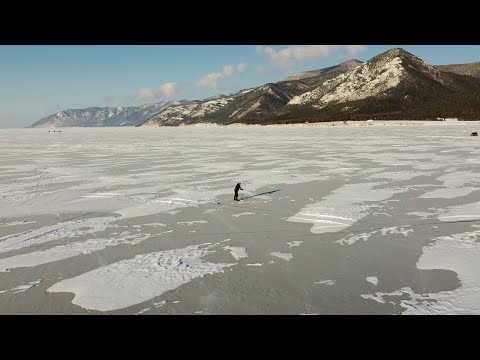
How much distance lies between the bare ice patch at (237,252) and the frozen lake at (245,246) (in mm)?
46

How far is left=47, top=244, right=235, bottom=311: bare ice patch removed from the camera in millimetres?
6055

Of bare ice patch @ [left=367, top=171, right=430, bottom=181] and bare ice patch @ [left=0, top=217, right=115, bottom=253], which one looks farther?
bare ice patch @ [left=367, top=171, right=430, bottom=181]

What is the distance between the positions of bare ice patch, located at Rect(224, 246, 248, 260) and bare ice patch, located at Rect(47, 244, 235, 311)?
0.46m

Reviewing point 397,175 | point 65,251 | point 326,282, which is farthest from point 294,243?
point 397,175

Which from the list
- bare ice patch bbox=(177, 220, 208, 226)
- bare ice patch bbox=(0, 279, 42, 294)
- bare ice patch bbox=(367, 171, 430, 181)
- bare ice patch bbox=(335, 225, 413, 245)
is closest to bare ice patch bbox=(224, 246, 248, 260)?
bare ice patch bbox=(177, 220, 208, 226)

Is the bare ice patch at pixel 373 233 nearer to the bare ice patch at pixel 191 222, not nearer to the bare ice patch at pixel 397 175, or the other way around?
the bare ice patch at pixel 191 222

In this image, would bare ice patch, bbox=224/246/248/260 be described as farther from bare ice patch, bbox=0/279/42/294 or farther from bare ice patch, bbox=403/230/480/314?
bare ice patch, bbox=0/279/42/294

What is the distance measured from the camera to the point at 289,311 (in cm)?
552

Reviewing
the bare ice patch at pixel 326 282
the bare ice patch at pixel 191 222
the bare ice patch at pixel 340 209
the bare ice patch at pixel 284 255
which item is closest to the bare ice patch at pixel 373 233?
the bare ice patch at pixel 340 209

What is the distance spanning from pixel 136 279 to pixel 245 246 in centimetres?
Result: 275

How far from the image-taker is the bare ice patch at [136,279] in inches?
238

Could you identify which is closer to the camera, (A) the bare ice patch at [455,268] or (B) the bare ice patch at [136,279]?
(A) the bare ice patch at [455,268]

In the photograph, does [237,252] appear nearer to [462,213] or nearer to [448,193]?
[462,213]
